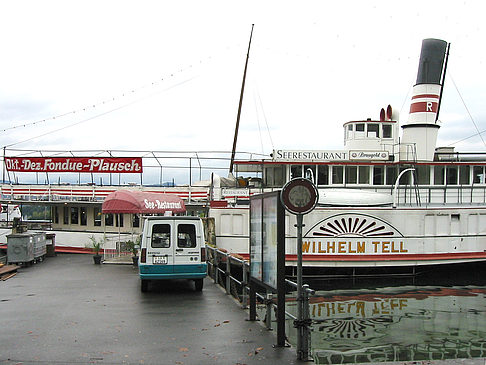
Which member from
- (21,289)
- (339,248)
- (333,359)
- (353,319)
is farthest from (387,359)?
(339,248)

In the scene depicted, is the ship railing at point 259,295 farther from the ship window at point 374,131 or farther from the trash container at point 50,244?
the ship window at point 374,131

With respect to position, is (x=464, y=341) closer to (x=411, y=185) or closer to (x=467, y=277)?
(x=467, y=277)

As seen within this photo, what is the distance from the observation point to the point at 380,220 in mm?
21625

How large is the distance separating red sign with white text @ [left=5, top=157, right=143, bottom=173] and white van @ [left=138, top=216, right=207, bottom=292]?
15.2 meters

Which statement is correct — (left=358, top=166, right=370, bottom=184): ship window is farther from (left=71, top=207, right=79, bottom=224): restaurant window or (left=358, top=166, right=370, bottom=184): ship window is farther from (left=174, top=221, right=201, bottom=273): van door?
(left=71, top=207, right=79, bottom=224): restaurant window

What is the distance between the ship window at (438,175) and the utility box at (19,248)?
19.0m

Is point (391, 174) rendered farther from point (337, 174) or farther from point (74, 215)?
point (74, 215)

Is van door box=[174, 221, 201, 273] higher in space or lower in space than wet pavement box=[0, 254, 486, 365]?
higher

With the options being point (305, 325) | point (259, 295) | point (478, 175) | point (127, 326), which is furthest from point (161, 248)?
point (478, 175)

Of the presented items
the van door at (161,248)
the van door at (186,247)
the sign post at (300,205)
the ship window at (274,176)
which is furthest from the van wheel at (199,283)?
the ship window at (274,176)

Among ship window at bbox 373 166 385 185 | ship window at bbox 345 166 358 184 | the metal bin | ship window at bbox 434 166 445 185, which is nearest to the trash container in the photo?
the metal bin

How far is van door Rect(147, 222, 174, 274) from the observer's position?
13.0 m

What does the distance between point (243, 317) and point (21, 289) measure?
7.27 metres

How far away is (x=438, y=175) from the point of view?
2623 cm
